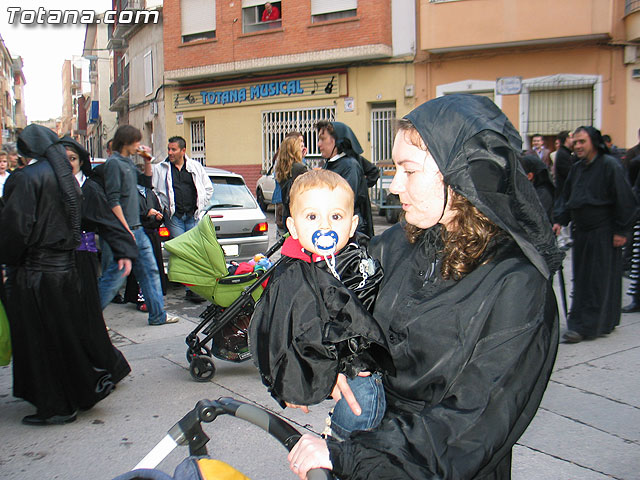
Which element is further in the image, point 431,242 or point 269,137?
point 269,137

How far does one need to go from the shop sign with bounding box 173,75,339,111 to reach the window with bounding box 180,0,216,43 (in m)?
1.97

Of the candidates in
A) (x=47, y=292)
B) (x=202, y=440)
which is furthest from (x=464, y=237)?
(x=47, y=292)

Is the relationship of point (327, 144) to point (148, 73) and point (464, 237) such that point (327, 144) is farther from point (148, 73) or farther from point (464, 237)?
point (148, 73)

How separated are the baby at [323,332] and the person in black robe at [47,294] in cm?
277

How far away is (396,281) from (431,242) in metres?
0.14

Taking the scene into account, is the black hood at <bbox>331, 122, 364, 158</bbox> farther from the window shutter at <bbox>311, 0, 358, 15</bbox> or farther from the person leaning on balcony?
the person leaning on balcony

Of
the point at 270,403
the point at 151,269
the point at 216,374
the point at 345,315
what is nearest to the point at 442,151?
the point at 345,315

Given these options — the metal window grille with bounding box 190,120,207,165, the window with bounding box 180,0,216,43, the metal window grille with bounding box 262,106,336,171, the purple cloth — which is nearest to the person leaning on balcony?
the window with bounding box 180,0,216,43

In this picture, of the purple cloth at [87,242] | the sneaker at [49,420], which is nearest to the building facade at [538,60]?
the purple cloth at [87,242]

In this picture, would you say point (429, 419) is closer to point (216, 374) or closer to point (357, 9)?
point (216, 374)

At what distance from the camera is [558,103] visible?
16.5 m

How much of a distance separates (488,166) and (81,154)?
4065 millimetres

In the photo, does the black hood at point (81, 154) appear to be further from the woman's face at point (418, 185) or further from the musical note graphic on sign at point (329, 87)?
the musical note graphic on sign at point (329, 87)

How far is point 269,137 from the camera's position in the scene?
20719 millimetres
